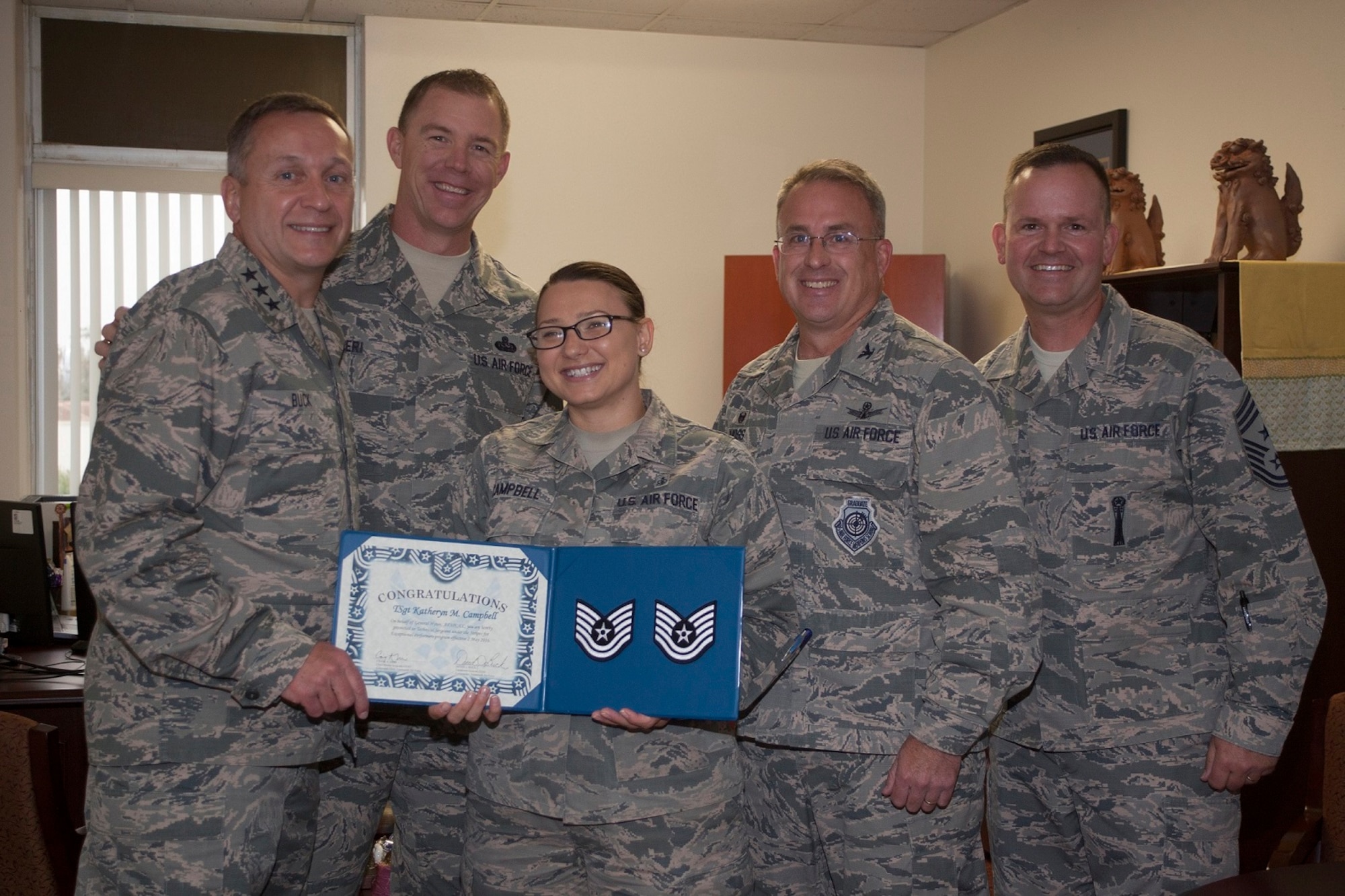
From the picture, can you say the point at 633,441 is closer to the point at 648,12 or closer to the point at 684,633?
the point at 684,633

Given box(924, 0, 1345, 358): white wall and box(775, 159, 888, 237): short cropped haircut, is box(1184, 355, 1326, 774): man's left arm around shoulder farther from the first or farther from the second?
box(924, 0, 1345, 358): white wall

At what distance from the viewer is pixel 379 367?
246 centimetres

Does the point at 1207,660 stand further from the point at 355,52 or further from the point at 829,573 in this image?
the point at 355,52

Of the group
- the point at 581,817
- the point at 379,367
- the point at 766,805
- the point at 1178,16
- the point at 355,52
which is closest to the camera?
the point at 581,817

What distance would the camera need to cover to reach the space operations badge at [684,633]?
6.18ft

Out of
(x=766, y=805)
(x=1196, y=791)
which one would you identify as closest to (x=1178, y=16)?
(x=1196, y=791)

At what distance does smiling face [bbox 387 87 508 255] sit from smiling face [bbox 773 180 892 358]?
2.50ft

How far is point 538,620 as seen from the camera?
76.1 inches

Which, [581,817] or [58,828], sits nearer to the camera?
[581,817]

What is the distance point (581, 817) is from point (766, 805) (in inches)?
18.3

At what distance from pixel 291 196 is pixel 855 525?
119cm

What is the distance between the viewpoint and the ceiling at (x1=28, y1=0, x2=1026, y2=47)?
5.77 metres

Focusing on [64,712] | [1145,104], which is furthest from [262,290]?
[1145,104]

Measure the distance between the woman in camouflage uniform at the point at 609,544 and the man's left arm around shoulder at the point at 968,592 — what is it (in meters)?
0.29
